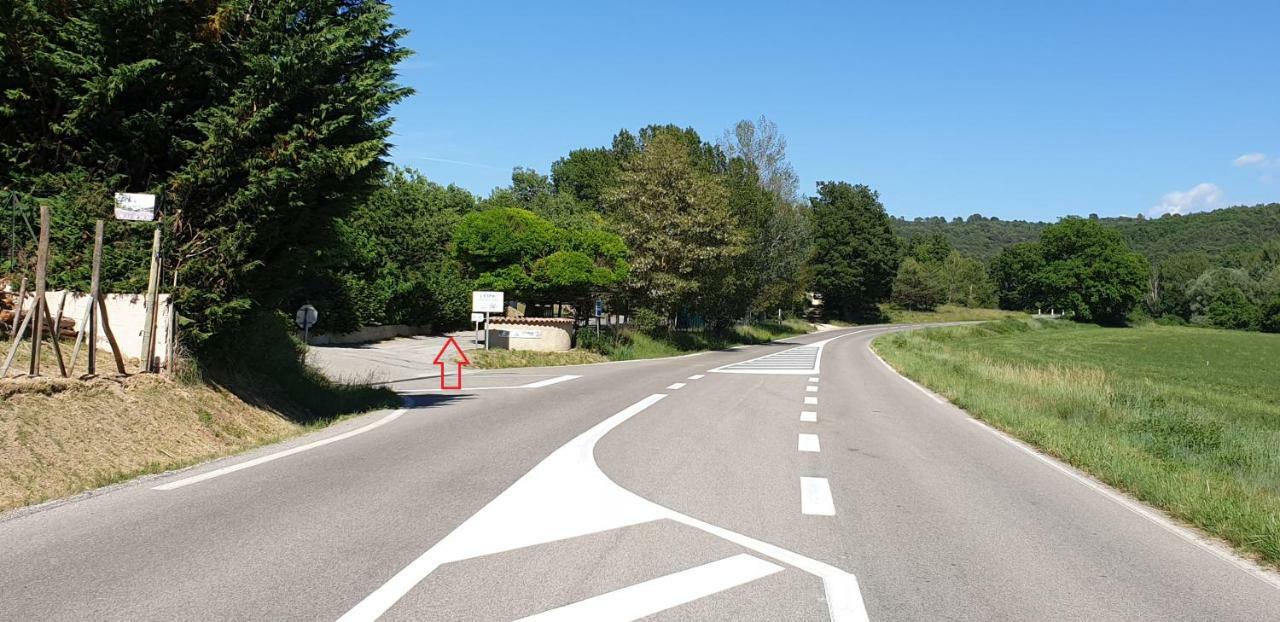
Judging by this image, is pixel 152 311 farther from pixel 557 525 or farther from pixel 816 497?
pixel 816 497

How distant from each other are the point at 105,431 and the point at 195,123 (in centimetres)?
381

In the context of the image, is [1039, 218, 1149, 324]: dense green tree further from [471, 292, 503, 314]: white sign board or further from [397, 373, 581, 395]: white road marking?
[397, 373, 581, 395]: white road marking

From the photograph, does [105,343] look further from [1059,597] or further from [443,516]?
[1059,597]

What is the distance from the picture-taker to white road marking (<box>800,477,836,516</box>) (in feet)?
22.7

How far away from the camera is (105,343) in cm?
1090

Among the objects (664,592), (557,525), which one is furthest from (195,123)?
(664,592)

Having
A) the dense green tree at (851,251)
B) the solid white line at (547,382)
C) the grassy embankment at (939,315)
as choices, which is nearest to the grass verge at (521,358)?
the solid white line at (547,382)

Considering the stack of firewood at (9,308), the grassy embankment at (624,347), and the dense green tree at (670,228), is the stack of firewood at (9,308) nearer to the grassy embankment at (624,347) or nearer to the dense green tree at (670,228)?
the grassy embankment at (624,347)

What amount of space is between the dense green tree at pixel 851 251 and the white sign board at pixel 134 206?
8552cm

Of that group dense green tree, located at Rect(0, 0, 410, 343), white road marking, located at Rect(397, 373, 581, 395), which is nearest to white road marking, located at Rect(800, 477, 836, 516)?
dense green tree, located at Rect(0, 0, 410, 343)

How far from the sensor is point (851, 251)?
311 ft

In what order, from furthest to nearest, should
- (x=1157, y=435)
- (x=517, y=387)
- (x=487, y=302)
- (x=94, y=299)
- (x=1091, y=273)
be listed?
(x=1091, y=273) → (x=487, y=302) → (x=517, y=387) → (x=1157, y=435) → (x=94, y=299)

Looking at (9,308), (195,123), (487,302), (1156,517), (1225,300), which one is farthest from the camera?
(1225,300)

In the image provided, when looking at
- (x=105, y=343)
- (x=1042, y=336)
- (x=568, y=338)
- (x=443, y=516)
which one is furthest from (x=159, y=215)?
(x=1042, y=336)
